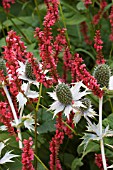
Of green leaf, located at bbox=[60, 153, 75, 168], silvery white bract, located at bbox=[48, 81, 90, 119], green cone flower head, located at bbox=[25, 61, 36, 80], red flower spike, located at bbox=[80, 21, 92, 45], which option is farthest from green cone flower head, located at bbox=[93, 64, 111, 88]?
red flower spike, located at bbox=[80, 21, 92, 45]

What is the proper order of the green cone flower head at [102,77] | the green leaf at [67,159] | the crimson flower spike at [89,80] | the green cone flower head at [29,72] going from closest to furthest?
the crimson flower spike at [89,80]
the green cone flower head at [102,77]
the green cone flower head at [29,72]
the green leaf at [67,159]

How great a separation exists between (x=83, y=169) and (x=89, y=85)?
80cm

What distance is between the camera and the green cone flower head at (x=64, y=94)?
1617 millimetres

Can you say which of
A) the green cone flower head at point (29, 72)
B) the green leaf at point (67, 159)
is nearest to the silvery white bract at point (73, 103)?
the green cone flower head at point (29, 72)

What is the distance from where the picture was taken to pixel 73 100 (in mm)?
1629

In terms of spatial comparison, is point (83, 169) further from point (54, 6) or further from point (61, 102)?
point (54, 6)

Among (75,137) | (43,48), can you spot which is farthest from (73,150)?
(43,48)

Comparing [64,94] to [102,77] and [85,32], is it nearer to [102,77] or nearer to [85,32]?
[102,77]

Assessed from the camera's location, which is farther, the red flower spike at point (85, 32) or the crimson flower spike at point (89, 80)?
the red flower spike at point (85, 32)

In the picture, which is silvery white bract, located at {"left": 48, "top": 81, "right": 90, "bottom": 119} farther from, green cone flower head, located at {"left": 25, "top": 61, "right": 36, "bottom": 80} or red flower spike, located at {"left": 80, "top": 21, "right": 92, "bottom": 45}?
red flower spike, located at {"left": 80, "top": 21, "right": 92, "bottom": 45}

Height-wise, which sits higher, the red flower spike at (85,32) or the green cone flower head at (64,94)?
the red flower spike at (85,32)

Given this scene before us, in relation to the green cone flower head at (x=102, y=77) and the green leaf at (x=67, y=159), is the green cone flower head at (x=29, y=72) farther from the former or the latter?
the green leaf at (x=67, y=159)

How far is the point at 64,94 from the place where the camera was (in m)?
1.62

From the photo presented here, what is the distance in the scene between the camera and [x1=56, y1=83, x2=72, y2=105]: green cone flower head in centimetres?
162
